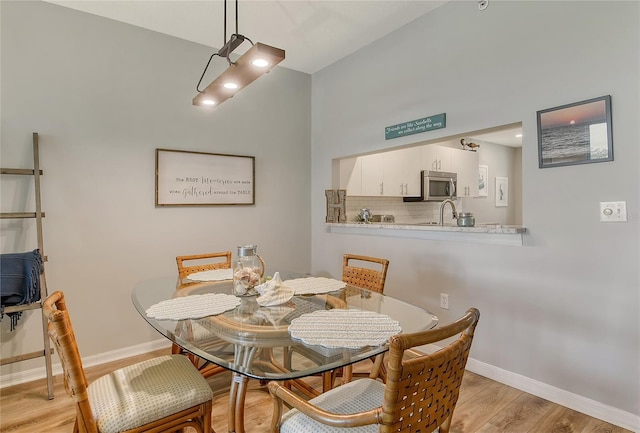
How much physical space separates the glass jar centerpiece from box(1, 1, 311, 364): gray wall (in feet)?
4.88

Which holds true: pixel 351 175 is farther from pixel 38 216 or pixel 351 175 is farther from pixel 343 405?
pixel 343 405

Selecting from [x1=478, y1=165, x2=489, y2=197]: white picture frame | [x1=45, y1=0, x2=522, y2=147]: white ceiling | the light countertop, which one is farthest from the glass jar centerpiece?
[x1=478, y1=165, x2=489, y2=197]: white picture frame

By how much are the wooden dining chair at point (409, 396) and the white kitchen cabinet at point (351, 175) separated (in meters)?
2.77

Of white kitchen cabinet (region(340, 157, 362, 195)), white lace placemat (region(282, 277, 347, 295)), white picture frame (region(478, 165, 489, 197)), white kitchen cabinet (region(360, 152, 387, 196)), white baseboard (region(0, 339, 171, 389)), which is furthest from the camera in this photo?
white picture frame (region(478, 165, 489, 197))

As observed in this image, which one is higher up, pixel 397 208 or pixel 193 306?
pixel 397 208

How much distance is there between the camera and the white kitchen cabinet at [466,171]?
5.16 meters

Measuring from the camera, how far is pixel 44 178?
253 centimetres

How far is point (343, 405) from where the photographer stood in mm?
1248

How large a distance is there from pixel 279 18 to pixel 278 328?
97.8 inches

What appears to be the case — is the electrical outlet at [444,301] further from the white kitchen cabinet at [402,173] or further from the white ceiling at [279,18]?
the white kitchen cabinet at [402,173]

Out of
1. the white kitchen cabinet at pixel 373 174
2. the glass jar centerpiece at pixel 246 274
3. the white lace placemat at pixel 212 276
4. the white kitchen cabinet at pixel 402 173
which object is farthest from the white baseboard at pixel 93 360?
the white kitchen cabinet at pixel 402 173

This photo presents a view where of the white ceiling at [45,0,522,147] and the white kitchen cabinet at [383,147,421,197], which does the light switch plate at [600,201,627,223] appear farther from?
the white kitchen cabinet at [383,147,421,197]

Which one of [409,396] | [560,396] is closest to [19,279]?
[409,396]

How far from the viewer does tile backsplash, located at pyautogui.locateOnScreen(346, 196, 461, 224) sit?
420cm
